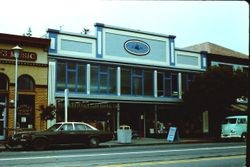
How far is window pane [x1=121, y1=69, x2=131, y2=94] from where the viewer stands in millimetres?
29875

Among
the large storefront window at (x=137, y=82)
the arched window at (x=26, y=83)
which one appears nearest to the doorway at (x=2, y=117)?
the arched window at (x=26, y=83)

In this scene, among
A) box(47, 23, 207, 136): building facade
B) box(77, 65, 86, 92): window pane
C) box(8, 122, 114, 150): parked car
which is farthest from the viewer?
box(77, 65, 86, 92): window pane

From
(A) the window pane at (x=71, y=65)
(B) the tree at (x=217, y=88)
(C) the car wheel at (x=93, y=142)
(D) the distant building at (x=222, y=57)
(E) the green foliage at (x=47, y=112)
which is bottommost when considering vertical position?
(C) the car wheel at (x=93, y=142)

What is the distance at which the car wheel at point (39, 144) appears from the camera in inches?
795

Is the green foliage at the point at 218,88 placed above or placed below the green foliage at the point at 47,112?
above

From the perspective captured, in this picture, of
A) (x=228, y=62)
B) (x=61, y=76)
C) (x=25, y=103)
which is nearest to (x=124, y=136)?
(x=61, y=76)

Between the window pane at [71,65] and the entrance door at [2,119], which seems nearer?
the entrance door at [2,119]

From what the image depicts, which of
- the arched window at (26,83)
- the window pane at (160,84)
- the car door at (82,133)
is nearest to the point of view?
the car door at (82,133)

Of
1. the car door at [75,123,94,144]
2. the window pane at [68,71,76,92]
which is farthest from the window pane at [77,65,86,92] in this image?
the car door at [75,123,94,144]

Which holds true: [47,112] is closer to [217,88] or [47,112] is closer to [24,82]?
[24,82]

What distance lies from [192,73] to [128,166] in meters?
22.4

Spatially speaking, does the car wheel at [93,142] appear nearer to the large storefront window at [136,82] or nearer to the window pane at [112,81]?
the window pane at [112,81]

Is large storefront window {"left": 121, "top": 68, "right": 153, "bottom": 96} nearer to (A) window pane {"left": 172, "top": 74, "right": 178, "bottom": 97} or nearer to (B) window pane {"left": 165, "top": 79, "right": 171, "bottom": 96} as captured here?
(B) window pane {"left": 165, "top": 79, "right": 171, "bottom": 96}

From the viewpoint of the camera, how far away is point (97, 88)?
93.7 ft
